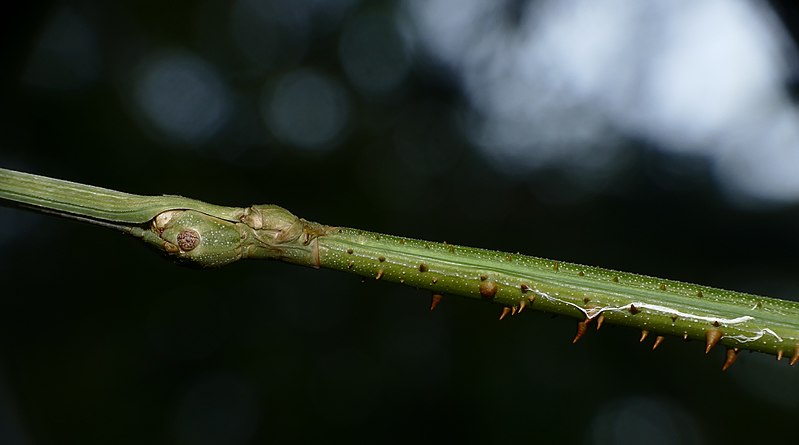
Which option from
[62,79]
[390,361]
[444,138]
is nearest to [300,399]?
[390,361]

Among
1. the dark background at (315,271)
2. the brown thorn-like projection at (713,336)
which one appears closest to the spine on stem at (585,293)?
the brown thorn-like projection at (713,336)

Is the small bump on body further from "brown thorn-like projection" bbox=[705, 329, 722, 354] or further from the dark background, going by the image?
the dark background

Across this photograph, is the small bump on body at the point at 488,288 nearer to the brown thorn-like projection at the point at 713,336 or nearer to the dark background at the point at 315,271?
the brown thorn-like projection at the point at 713,336

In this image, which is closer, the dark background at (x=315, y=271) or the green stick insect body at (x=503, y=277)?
the green stick insect body at (x=503, y=277)

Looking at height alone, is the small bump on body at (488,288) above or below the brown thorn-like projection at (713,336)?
below

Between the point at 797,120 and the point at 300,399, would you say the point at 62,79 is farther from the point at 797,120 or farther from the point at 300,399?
the point at 797,120

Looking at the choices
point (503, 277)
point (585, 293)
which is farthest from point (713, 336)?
point (503, 277)

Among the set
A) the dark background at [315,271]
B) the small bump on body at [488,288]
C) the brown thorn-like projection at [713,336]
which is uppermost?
the dark background at [315,271]
